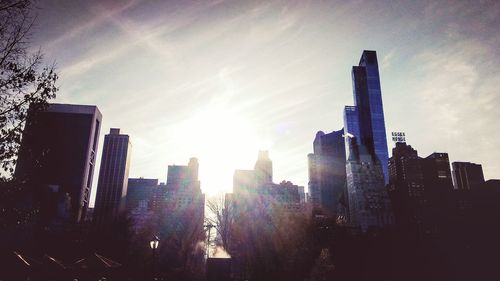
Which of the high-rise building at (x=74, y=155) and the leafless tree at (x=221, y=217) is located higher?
the high-rise building at (x=74, y=155)

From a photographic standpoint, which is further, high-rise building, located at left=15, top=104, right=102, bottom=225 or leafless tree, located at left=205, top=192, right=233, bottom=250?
high-rise building, located at left=15, top=104, right=102, bottom=225

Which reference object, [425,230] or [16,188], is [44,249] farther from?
[425,230]

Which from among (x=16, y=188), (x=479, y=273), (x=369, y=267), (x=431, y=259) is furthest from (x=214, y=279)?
(x=479, y=273)

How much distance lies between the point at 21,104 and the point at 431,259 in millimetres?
126734

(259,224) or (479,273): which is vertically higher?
(259,224)

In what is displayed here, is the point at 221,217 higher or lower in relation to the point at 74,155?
lower

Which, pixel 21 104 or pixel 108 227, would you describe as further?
pixel 108 227

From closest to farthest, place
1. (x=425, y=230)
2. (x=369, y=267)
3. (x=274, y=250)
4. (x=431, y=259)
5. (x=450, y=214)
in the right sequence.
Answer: (x=274, y=250) → (x=369, y=267) → (x=431, y=259) → (x=425, y=230) → (x=450, y=214)

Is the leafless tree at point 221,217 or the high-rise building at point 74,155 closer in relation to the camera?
the leafless tree at point 221,217

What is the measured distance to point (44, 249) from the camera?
44.5 metres

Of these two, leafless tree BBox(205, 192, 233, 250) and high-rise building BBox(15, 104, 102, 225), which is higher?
high-rise building BBox(15, 104, 102, 225)

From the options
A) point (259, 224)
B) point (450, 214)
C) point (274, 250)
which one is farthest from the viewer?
point (450, 214)

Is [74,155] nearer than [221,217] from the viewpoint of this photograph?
No

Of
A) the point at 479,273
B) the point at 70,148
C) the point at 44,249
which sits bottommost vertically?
the point at 479,273
